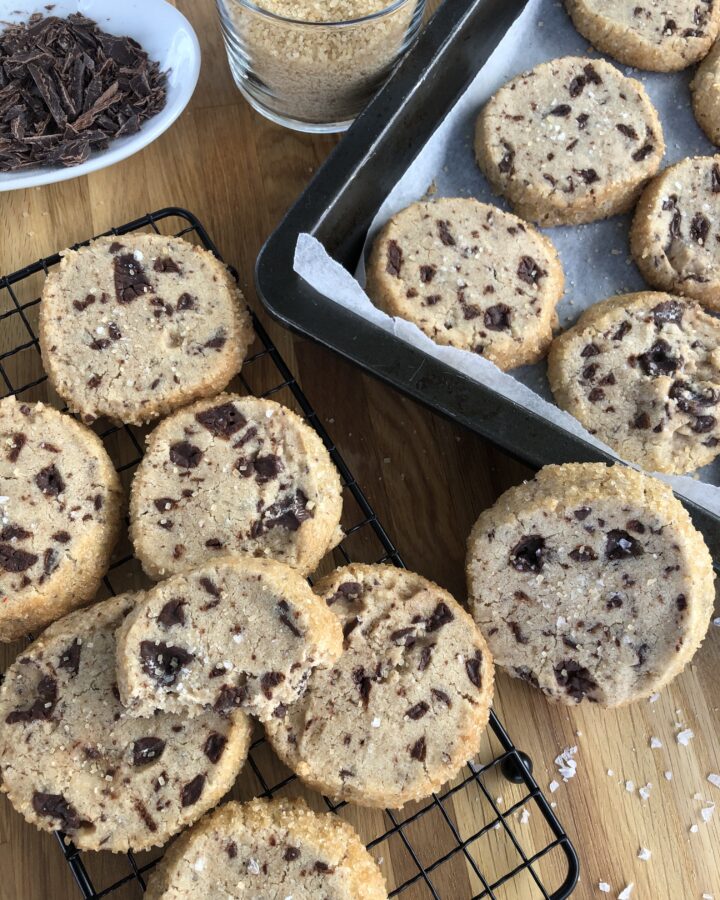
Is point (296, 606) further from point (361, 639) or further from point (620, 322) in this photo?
point (620, 322)

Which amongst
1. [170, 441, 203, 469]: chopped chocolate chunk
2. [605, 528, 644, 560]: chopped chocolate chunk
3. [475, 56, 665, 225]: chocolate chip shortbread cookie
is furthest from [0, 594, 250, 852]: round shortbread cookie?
[475, 56, 665, 225]: chocolate chip shortbread cookie

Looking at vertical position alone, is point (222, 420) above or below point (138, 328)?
below

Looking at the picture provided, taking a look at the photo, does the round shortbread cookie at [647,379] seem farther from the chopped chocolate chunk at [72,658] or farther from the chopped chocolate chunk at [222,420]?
the chopped chocolate chunk at [72,658]

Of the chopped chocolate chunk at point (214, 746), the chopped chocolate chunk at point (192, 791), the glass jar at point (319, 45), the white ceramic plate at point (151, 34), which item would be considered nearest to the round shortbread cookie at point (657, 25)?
the glass jar at point (319, 45)

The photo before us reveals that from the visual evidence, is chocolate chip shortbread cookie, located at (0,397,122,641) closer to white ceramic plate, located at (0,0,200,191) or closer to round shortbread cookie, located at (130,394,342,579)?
round shortbread cookie, located at (130,394,342,579)

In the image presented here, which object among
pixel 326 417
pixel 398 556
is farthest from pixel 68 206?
pixel 398 556

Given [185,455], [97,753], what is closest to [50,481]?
[185,455]

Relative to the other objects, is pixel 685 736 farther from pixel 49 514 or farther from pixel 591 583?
Answer: pixel 49 514
